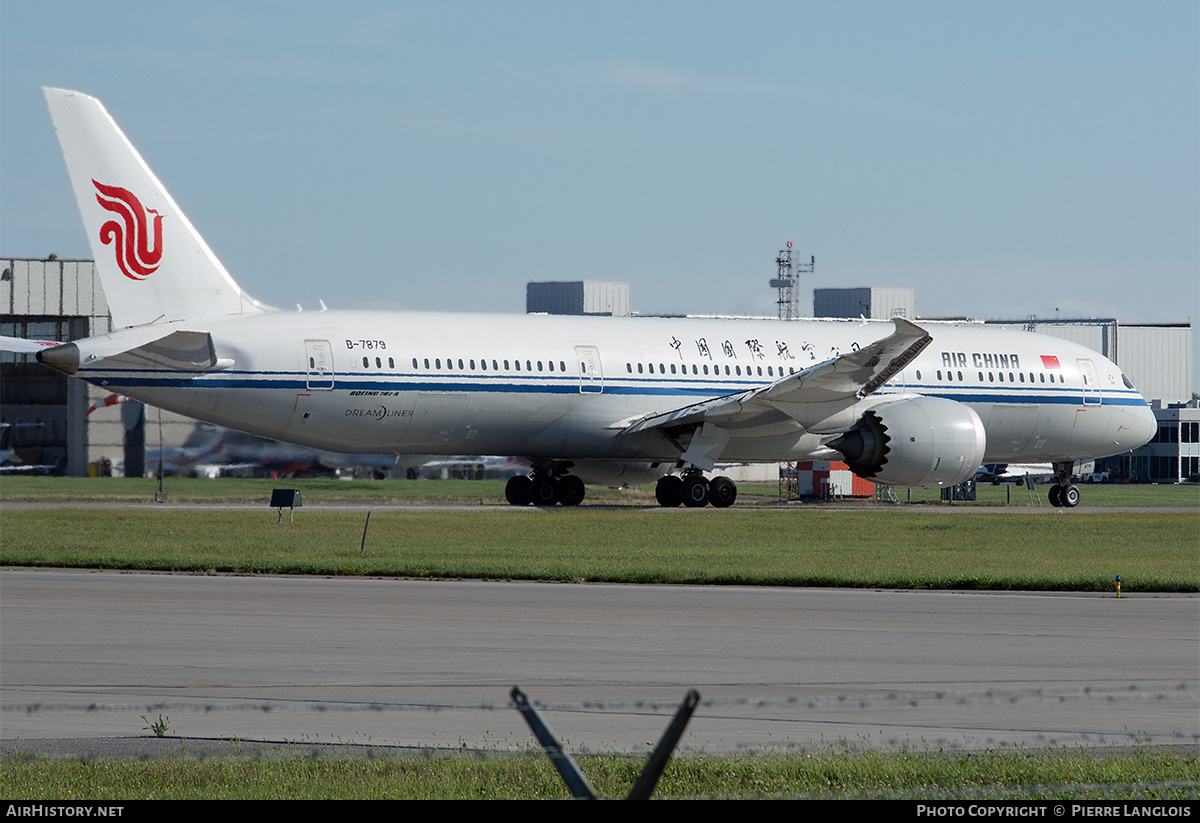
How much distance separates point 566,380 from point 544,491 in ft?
15.0

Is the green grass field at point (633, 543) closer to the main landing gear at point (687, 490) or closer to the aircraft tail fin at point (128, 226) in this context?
the main landing gear at point (687, 490)

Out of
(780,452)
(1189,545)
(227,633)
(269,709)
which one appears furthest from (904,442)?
(269,709)

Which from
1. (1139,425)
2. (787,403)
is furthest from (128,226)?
(1139,425)

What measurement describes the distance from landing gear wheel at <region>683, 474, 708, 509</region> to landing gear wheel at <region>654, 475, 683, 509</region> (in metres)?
0.13

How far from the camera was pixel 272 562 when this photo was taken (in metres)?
22.5

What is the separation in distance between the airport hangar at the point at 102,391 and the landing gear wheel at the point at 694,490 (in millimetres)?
20528

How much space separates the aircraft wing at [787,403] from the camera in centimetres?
3362

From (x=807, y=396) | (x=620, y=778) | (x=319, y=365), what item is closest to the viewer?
(x=620, y=778)

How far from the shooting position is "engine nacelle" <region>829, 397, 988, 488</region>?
116 ft

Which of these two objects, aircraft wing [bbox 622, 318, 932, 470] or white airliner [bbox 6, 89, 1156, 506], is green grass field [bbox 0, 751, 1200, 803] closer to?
white airliner [bbox 6, 89, 1156, 506]

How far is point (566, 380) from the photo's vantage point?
1401 inches

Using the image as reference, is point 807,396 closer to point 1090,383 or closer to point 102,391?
point 1090,383

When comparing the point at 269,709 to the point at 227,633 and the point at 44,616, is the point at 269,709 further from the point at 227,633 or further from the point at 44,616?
the point at 44,616

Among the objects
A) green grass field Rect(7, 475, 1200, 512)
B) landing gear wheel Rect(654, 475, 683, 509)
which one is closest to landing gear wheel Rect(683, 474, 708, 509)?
landing gear wheel Rect(654, 475, 683, 509)
